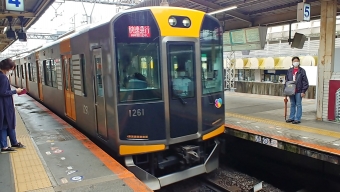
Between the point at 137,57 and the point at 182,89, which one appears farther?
the point at 182,89

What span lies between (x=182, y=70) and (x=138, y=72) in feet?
2.48

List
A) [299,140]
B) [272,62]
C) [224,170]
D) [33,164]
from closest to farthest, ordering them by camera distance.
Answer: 1. [33,164]
2. [299,140]
3. [224,170]
4. [272,62]

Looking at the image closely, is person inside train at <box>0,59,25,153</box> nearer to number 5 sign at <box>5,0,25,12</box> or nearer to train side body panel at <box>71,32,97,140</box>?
train side body panel at <box>71,32,97,140</box>

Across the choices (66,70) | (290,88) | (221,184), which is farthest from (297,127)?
(66,70)

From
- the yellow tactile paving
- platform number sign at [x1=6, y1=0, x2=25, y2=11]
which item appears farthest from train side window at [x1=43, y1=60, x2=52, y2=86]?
the yellow tactile paving

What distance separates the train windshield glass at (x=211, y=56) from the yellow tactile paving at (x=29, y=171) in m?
2.78

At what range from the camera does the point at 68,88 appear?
661cm

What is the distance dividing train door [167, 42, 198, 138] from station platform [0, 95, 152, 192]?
Result: 1.17 metres

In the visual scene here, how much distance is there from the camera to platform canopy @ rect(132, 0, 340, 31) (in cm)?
816

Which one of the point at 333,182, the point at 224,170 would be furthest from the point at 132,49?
the point at 333,182

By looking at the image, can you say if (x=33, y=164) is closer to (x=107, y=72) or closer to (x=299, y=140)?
(x=107, y=72)

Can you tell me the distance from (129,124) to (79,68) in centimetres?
196

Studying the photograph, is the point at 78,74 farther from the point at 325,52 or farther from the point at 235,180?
the point at 325,52

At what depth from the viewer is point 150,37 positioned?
4328 mm
